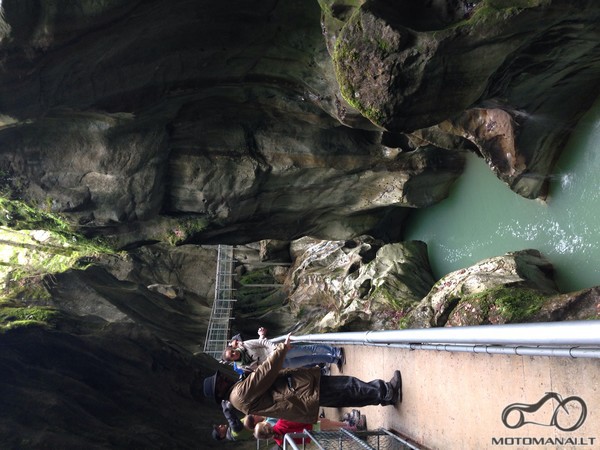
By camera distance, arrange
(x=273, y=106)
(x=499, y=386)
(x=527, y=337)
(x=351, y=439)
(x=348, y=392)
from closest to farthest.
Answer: (x=527, y=337) → (x=499, y=386) → (x=351, y=439) → (x=348, y=392) → (x=273, y=106)

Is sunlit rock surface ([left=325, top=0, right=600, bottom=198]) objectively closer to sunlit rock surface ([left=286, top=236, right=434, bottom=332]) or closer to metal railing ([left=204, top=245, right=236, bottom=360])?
sunlit rock surface ([left=286, top=236, right=434, bottom=332])

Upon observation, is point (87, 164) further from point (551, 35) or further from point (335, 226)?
point (551, 35)

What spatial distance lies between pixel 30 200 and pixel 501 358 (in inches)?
358

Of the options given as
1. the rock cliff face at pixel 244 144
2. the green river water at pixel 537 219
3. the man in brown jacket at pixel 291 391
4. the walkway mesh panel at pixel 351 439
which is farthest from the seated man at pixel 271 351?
the green river water at pixel 537 219

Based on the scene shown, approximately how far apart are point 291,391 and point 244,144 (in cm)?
634

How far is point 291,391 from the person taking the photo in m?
6.04

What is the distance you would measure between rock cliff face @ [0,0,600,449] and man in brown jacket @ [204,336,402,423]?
1.74 metres

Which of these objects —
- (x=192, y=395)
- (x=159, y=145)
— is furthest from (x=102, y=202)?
(x=192, y=395)

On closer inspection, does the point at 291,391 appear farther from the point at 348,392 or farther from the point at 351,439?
the point at 351,439

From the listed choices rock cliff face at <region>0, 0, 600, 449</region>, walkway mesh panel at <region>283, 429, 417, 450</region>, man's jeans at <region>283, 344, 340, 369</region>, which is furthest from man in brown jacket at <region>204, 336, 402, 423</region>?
man's jeans at <region>283, 344, 340, 369</region>

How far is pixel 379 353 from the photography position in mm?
7293

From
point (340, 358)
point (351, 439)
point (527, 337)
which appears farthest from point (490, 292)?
point (527, 337)

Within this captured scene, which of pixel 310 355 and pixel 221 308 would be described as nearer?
pixel 310 355

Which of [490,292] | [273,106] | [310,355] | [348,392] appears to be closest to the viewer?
[348,392]
